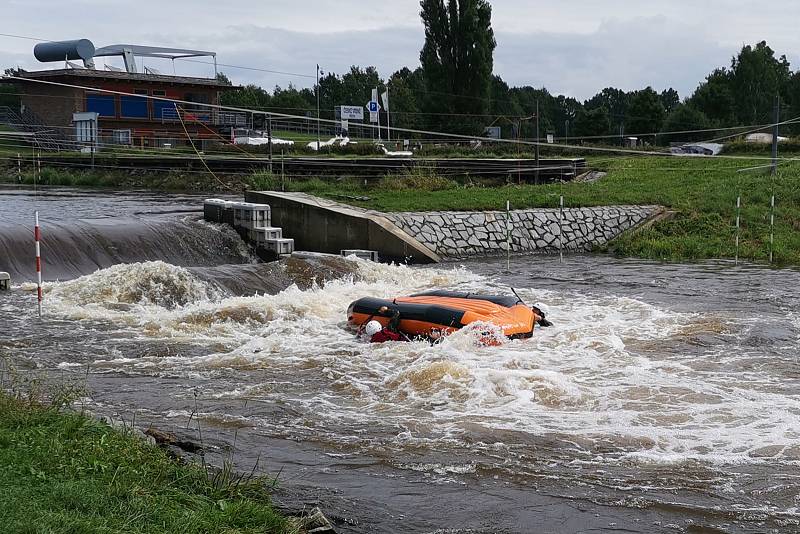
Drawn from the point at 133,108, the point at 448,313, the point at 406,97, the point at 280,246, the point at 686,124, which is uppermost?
the point at 406,97

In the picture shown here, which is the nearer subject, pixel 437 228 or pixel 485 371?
pixel 485 371

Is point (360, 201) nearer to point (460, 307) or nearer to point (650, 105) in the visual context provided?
point (460, 307)

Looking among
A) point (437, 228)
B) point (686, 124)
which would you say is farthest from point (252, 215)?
point (686, 124)

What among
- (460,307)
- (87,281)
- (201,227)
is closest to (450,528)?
(460,307)

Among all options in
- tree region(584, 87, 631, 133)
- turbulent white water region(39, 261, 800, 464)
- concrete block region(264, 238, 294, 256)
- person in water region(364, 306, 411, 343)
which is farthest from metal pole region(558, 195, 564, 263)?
tree region(584, 87, 631, 133)

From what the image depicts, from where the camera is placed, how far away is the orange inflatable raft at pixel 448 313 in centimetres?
1159

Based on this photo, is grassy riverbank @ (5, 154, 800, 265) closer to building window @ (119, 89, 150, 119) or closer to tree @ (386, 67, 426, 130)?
building window @ (119, 89, 150, 119)

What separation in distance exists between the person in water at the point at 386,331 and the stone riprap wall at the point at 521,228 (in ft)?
28.4

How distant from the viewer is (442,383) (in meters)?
9.68

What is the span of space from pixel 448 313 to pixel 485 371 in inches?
70.0

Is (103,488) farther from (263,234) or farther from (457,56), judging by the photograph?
(457,56)

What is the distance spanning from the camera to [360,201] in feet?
71.5

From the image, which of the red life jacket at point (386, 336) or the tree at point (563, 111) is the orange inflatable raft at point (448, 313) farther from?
the tree at point (563, 111)

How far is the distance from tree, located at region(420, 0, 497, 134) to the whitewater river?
34.2 m
